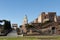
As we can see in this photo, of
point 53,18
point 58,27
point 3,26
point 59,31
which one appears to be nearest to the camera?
point 59,31

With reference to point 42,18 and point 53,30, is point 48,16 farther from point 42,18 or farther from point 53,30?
point 53,30

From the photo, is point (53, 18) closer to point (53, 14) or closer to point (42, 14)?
point (53, 14)

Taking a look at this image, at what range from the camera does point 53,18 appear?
72500 millimetres

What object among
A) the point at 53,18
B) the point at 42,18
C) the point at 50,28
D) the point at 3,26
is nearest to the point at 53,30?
the point at 50,28

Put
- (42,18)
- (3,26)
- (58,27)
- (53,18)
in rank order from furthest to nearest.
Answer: (42,18) → (53,18) → (3,26) → (58,27)

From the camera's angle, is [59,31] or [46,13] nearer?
[59,31]

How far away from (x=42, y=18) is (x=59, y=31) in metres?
40.0

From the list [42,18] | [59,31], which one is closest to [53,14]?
[42,18]

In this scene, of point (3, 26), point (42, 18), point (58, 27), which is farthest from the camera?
point (42, 18)

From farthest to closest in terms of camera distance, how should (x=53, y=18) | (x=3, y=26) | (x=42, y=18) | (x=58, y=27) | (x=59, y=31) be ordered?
(x=42, y=18) → (x=53, y=18) → (x=3, y=26) → (x=58, y=27) → (x=59, y=31)

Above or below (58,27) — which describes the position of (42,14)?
above

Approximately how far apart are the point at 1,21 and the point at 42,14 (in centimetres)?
3183

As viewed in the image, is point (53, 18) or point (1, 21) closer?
point (1, 21)

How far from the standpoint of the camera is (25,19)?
250 ft
